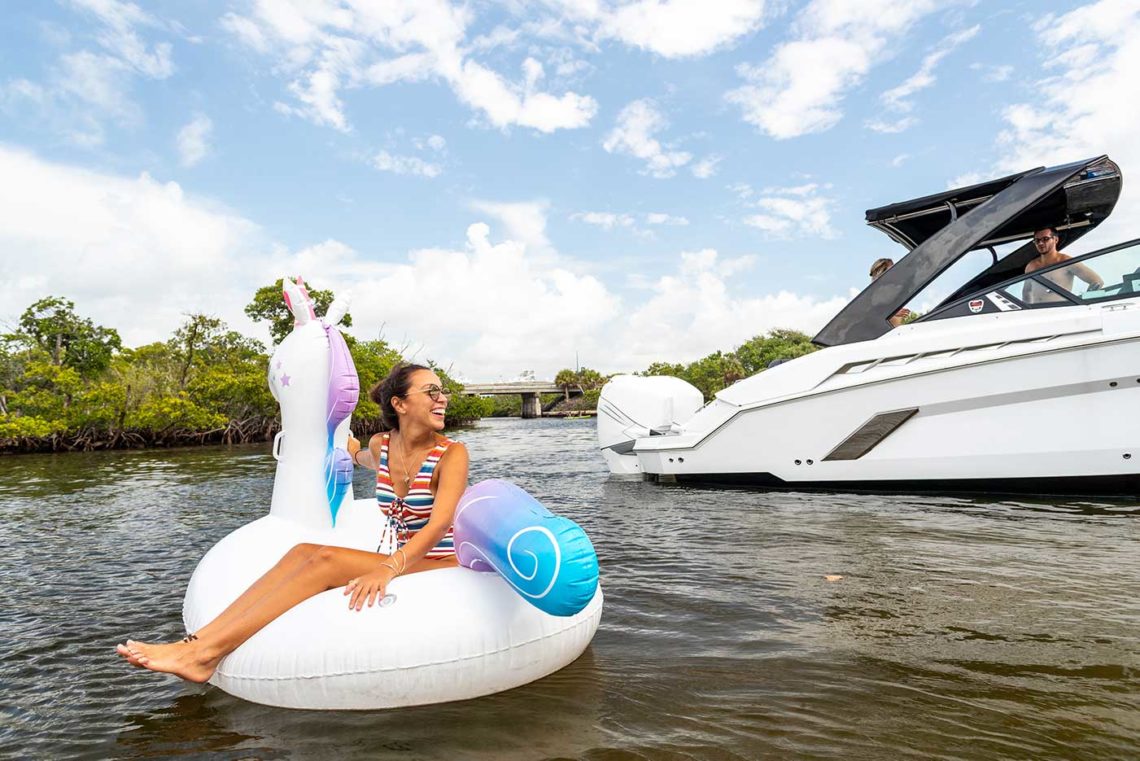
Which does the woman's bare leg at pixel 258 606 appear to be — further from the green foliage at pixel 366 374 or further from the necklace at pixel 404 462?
the green foliage at pixel 366 374

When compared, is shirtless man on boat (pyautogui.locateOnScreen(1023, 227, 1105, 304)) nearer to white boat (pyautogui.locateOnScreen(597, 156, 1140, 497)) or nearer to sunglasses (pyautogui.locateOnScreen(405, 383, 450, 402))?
white boat (pyautogui.locateOnScreen(597, 156, 1140, 497))

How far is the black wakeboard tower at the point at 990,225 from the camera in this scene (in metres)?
7.42

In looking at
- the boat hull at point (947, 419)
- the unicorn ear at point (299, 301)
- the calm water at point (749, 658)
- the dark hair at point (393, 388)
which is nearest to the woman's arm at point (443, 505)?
the dark hair at point (393, 388)

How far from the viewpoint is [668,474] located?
909cm

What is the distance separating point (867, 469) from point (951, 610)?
4.16 meters

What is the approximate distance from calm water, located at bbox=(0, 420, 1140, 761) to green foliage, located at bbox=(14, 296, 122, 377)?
105 ft

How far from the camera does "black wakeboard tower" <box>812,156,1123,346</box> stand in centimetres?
742

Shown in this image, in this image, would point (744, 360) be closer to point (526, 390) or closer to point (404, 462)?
point (526, 390)

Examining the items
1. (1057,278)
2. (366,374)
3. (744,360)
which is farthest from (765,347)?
(1057,278)

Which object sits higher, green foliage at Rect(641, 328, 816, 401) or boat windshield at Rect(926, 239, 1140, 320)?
green foliage at Rect(641, 328, 816, 401)

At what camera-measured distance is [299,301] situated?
3.83 m

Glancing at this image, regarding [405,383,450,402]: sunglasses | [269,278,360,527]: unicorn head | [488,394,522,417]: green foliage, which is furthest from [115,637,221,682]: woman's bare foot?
[488,394,522,417]: green foliage

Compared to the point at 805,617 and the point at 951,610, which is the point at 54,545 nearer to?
the point at 805,617

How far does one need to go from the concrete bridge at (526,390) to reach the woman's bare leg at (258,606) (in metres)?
68.3
